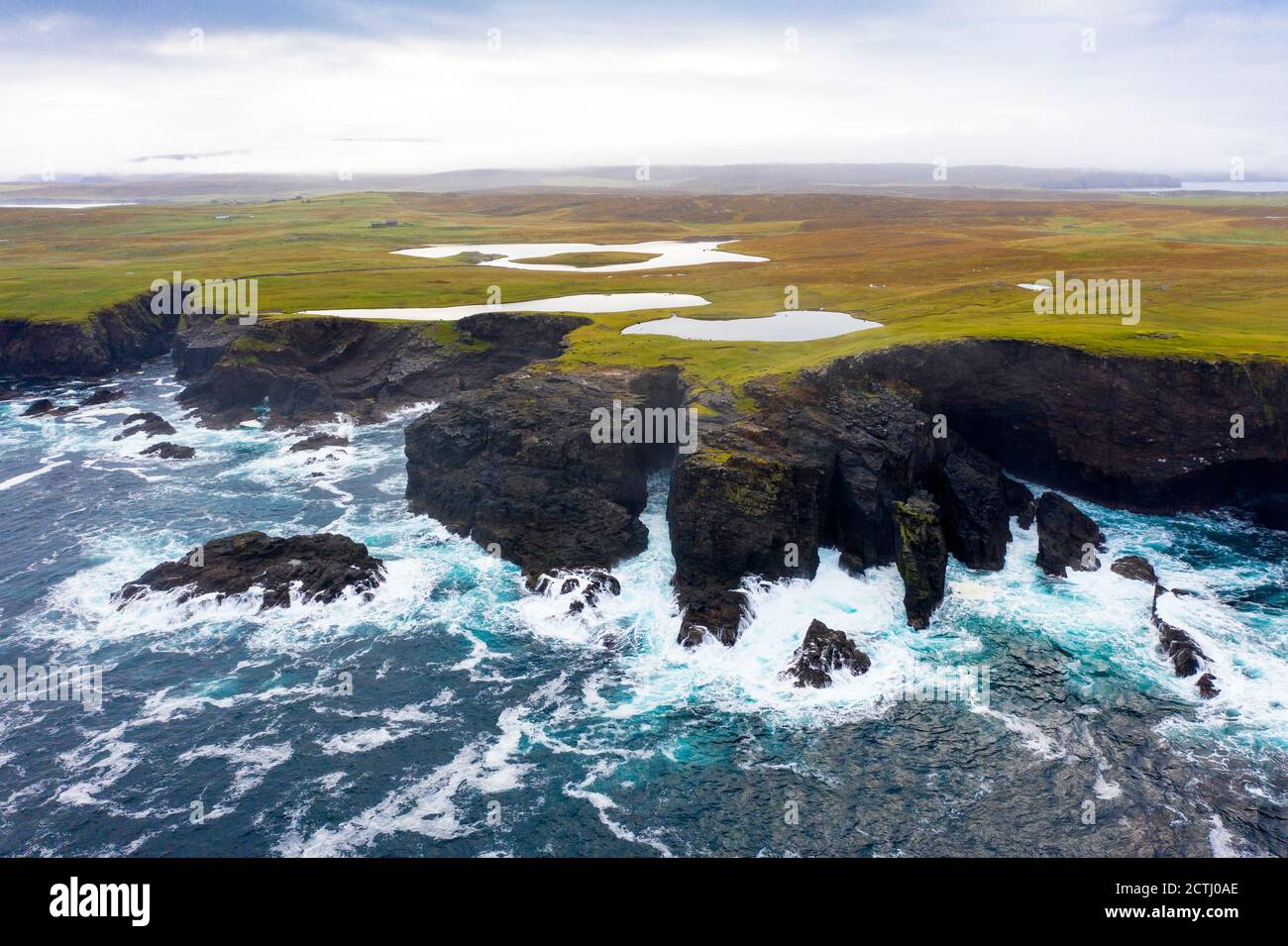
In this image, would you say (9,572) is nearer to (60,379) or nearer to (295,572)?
(295,572)

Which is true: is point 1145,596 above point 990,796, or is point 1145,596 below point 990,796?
above

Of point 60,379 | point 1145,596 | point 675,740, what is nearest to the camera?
point 675,740

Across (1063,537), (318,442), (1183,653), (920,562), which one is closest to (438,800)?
(920,562)

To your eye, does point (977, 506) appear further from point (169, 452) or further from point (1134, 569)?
point (169, 452)

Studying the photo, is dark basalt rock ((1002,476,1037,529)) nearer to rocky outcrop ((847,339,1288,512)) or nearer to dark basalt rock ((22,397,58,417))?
rocky outcrop ((847,339,1288,512))

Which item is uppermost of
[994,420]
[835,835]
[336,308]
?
[336,308]

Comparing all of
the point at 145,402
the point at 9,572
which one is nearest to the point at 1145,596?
the point at 9,572

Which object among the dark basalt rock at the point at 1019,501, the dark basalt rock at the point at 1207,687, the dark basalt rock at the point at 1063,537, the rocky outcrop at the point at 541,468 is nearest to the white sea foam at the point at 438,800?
the rocky outcrop at the point at 541,468

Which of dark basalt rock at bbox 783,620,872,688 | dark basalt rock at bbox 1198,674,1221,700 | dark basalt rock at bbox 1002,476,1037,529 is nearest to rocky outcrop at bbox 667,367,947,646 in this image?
dark basalt rock at bbox 783,620,872,688
